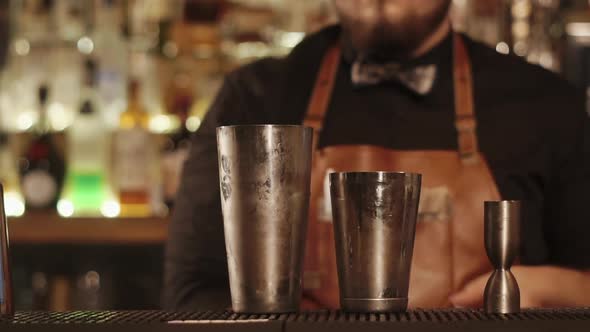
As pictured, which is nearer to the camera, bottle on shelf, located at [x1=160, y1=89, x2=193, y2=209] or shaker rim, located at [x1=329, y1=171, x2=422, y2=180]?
shaker rim, located at [x1=329, y1=171, x2=422, y2=180]

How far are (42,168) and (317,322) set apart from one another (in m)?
2.16

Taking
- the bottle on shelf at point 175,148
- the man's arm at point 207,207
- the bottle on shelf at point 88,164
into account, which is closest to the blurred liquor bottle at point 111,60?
the bottle on shelf at point 88,164

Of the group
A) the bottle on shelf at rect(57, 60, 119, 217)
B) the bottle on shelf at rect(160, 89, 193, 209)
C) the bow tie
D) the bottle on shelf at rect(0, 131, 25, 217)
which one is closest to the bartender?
the bow tie

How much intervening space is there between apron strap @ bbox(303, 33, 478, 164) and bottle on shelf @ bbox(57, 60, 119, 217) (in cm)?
123

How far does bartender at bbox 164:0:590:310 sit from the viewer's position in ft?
4.67

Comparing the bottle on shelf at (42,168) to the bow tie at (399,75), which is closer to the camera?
the bow tie at (399,75)

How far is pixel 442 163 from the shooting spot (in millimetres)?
1460

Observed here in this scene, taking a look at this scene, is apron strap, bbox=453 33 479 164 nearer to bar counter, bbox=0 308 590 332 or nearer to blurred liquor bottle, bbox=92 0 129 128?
bar counter, bbox=0 308 590 332

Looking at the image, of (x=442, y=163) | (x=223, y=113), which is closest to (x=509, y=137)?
(x=442, y=163)

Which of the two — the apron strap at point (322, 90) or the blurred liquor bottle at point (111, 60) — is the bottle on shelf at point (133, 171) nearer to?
the blurred liquor bottle at point (111, 60)

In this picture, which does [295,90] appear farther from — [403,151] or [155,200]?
[155,200]

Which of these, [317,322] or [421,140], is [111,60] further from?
[317,322]

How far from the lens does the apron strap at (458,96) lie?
4.89 ft

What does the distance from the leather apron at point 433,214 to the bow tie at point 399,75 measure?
0.07 meters
